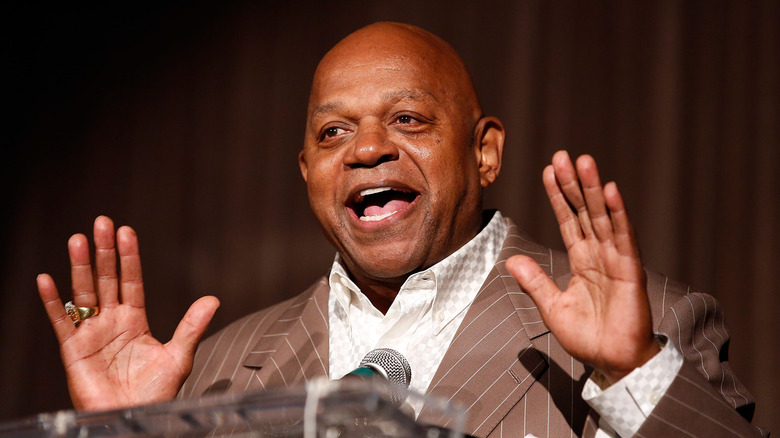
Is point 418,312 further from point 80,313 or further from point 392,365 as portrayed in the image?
point 80,313

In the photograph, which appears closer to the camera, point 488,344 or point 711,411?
point 711,411

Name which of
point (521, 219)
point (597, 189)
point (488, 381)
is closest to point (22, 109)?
point (521, 219)

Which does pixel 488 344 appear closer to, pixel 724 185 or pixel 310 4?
pixel 724 185

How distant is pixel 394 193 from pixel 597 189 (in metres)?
0.65

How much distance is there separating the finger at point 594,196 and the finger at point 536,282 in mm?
120

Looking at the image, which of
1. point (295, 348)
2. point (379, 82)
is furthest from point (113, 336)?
point (379, 82)

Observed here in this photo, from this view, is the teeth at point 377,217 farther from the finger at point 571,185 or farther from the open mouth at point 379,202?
the finger at point 571,185

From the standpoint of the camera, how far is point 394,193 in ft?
6.30

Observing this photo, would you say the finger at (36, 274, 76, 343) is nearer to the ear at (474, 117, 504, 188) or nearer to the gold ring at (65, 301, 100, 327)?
the gold ring at (65, 301, 100, 327)

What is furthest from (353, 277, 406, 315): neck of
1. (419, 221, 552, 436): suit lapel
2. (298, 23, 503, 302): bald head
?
(419, 221, 552, 436): suit lapel

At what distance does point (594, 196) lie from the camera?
1356 millimetres

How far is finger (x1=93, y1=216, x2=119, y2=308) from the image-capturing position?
64.4 inches

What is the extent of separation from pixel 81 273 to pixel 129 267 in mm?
87

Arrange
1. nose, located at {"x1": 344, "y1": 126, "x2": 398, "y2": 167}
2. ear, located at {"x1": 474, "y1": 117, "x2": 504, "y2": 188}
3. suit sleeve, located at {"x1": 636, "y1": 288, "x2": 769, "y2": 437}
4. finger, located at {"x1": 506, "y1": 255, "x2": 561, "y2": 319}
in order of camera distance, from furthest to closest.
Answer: ear, located at {"x1": 474, "y1": 117, "x2": 504, "y2": 188} < nose, located at {"x1": 344, "y1": 126, "x2": 398, "y2": 167} < finger, located at {"x1": 506, "y1": 255, "x2": 561, "y2": 319} < suit sleeve, located at {"x1": 636, "y1": 288, "x2": 769, "y2": 437}
